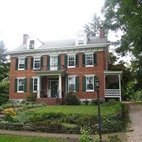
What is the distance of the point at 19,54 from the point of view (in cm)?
3672

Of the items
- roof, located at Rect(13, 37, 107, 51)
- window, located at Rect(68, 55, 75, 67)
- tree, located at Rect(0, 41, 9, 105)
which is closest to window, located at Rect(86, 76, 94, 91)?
window, located at Rect(68, 55, 75, 67)

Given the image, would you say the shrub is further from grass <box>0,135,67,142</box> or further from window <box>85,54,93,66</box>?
grass <box>0,135,67,142</box>

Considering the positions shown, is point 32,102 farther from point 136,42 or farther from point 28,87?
point 136,42

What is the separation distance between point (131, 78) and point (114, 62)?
459 cm

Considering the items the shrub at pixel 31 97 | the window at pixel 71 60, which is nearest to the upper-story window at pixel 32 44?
the window at pixel 71 60

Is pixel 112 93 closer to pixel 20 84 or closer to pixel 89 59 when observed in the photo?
pixel 89 59

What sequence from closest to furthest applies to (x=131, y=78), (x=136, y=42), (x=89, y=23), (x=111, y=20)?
(x=136, y=42), (x=111, y=20), (x=131, y=78), (x=89, y=23)

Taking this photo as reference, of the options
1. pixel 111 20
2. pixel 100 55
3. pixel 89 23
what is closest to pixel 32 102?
pixel 100 55

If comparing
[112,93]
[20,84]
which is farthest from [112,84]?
[20,84]

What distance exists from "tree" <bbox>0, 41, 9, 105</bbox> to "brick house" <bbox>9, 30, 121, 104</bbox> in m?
2.76

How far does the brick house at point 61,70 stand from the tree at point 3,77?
2763mm

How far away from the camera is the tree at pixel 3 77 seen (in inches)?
1529

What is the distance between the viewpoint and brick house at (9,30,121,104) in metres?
33.3

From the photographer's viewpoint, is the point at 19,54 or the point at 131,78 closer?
the point at 19,54
